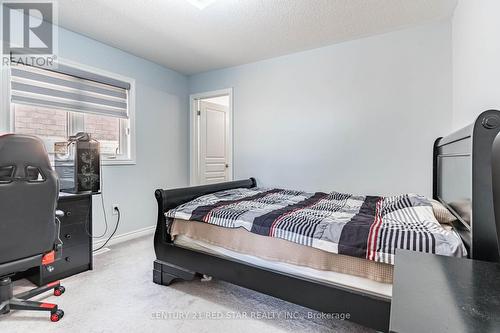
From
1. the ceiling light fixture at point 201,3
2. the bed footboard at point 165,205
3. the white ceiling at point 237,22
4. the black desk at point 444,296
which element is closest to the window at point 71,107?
the white ceiling at point 237,22

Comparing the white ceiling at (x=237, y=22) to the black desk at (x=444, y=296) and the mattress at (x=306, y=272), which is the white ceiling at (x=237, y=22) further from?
the black desk at (x=444, y=296)

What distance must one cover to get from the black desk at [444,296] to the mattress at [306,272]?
24.6 inches

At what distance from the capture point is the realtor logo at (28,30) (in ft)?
7.51

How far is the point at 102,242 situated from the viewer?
305cm

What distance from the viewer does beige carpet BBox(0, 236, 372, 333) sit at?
5.33ft

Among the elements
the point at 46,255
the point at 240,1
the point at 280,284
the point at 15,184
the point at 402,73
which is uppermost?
the point at 240,1

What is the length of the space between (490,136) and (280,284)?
1.31m

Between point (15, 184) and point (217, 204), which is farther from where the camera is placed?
point (217, 204)

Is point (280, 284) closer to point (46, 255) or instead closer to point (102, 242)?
point (46, 255)

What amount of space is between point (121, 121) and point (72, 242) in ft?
5.46

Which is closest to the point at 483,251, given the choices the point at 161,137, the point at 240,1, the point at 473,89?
the point at 473,89

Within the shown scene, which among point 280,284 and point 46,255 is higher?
point 46,255

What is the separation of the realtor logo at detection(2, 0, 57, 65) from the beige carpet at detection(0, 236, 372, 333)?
2091mm

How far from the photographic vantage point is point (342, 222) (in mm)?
1562
